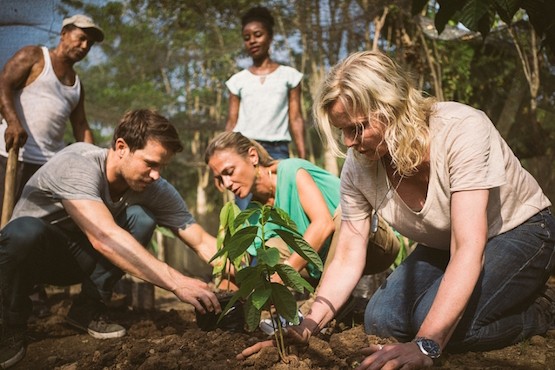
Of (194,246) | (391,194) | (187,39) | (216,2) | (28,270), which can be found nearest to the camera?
(391,194)

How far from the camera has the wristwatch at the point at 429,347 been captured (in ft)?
5.51

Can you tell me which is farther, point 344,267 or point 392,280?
point 392,280

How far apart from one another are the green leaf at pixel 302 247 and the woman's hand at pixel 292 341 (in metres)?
0.28

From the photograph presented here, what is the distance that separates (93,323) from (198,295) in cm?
100

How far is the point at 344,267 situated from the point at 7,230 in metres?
1.49

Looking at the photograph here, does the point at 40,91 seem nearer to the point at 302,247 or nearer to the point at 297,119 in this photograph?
the point at 297,119

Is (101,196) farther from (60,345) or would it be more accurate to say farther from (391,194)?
(391,194)

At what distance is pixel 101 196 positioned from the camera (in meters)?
2.75

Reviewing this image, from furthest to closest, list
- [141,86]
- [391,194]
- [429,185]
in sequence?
[141,86] < [391,194] < [429,185]

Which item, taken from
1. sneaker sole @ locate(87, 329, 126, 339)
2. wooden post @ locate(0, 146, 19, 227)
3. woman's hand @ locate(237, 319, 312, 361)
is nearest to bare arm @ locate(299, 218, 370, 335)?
woman's hand @ locate(237, 319, 312, 361)

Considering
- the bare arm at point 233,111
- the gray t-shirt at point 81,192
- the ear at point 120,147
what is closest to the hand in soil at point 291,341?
the gray t-shirt at point 81,192

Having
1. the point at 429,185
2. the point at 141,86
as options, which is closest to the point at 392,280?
the point at 429,185

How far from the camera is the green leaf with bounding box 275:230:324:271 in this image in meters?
1.77

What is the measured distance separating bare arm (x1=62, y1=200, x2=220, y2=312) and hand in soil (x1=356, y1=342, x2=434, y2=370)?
32.4 inches
